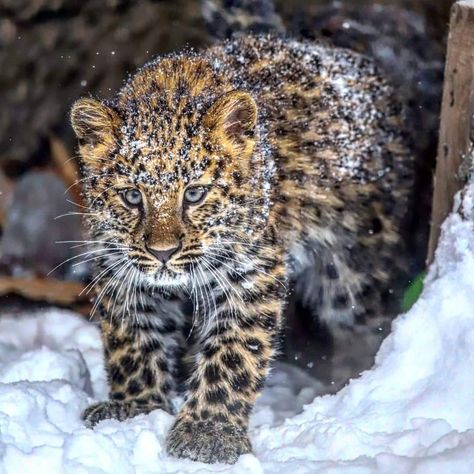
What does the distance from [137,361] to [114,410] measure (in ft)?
0.80

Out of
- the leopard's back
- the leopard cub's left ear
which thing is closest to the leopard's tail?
the leopard's back

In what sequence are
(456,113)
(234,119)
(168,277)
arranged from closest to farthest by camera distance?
(168,277), (234,119), (456,113)

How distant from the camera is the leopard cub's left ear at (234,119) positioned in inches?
171

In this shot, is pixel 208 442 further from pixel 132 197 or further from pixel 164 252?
pixel 132 197

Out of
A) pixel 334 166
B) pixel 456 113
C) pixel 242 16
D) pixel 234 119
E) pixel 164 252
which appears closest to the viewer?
pixel 164 252

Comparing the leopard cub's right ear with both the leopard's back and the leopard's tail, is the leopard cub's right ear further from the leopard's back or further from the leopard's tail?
the leopard's tail

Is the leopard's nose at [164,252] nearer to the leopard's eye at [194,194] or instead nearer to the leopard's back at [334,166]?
the leopard's eye at [194,194]

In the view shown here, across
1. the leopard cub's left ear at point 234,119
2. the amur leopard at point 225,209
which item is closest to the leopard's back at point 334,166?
the amur leopard at point 225,209

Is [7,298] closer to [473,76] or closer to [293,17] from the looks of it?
[293,17]

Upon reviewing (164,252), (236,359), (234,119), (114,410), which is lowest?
(114,410)

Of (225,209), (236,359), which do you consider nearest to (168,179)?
(225,209)

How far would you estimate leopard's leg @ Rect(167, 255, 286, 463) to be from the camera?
4.41 metres

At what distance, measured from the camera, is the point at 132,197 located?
430 centimetres

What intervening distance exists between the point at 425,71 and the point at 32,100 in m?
2.48
